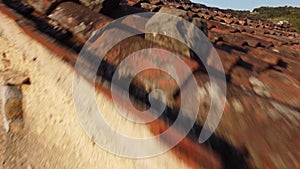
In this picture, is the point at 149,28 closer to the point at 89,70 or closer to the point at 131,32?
the point at 131,32

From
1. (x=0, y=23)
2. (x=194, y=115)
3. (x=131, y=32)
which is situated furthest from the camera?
(x=0, y=23)

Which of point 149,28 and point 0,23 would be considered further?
point 0,23

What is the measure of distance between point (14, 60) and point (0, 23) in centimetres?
23

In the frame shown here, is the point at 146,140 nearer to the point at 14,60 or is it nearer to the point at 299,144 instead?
the point at 299,144

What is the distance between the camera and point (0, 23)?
5.35 ft

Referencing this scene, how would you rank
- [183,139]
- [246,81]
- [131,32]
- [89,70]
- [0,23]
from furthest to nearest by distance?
[0,23]
[131,32]
[246,81]
[89,70]
[183,139]

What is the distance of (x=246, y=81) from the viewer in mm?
1294

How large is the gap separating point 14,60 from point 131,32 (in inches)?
29.1

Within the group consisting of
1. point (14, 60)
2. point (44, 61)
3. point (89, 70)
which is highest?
point (89, 70)

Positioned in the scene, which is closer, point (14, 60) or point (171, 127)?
point (171, 127)

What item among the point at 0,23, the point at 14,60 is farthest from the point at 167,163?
the point at 0,23

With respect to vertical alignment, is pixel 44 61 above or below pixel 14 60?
above

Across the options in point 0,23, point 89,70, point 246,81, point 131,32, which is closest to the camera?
point 89,70

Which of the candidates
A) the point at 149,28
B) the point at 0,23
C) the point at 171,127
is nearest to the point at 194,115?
the point at 171,127
